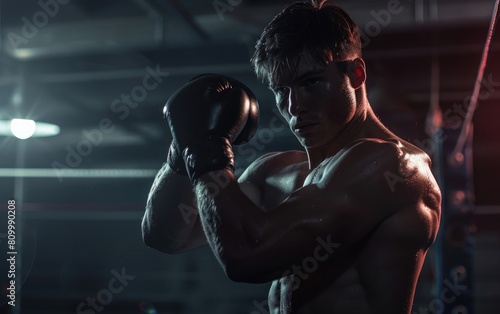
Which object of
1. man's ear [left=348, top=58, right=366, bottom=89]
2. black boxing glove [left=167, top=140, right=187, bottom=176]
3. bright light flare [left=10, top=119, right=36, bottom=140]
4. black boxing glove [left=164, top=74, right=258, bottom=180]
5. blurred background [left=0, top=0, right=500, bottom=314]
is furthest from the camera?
bright light flare [left=10, top=119, right=36, bottom=140]

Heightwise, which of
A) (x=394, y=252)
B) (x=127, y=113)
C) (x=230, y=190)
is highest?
(x=127, y=113)

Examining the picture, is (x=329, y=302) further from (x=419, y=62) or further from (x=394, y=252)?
(x=419, y=62)

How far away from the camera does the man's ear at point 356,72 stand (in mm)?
1727

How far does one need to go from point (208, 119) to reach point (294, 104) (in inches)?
11.0

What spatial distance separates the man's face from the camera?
165 cm

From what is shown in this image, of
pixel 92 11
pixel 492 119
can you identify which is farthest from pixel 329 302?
pixel 492 119

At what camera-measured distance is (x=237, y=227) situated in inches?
56.3

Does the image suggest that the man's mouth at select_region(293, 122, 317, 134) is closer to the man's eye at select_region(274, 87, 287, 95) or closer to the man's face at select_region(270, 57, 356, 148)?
the man's face at select_region(270, 57, 356, 148)

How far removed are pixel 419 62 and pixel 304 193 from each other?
504cm

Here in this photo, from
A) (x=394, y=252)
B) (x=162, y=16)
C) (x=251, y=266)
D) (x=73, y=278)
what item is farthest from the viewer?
(x=73, y=278)

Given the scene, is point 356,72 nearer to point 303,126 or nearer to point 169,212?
point 303,126

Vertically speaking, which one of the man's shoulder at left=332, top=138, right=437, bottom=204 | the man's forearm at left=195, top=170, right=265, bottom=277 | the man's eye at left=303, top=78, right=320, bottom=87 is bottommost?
the man's forearm at left=195, top=170, right=265, bottom=277

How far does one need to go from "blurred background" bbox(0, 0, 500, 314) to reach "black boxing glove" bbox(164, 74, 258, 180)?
50.6 inches

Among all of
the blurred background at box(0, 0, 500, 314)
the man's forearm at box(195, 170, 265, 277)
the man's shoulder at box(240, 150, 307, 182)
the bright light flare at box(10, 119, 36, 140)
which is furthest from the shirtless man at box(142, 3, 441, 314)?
the bright light flare at box(10, 119, 36, 140)
